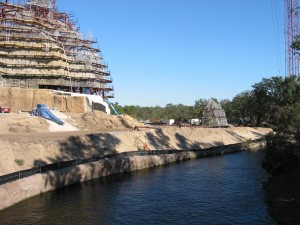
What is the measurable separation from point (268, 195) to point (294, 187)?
314 centimetres

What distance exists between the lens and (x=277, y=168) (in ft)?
137

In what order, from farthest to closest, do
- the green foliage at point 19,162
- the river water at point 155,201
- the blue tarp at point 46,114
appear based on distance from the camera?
the blue tarp at point 46,114, the green foliage at point 19,162, the river water at point 155,201

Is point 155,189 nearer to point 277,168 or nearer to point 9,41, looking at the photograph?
point 277,168

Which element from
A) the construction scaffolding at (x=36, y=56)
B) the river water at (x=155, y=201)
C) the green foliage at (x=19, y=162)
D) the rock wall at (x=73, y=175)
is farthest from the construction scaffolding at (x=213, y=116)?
the green foliage at (x=19, y=162)

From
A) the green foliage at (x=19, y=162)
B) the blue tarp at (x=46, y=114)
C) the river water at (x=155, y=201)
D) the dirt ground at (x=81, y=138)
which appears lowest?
the river water at (x=155, y=201)

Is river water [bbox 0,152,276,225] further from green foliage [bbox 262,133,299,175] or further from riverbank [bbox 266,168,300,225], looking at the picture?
green foliage [bbox 262,133,299,175]

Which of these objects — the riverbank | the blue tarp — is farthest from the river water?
the blue tarp

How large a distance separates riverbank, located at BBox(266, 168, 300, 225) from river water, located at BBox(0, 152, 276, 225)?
0.84m

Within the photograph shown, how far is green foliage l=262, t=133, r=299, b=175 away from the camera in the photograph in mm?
41156

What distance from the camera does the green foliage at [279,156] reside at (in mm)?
41156

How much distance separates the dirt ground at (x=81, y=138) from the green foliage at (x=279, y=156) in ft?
79.9

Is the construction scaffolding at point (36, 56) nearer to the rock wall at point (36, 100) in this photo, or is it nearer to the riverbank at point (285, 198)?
the rock wall at point (36, 100)

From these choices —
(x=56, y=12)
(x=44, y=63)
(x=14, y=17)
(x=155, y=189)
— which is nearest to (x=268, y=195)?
(x=155, y=189)

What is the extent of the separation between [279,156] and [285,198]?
35.4 ft
